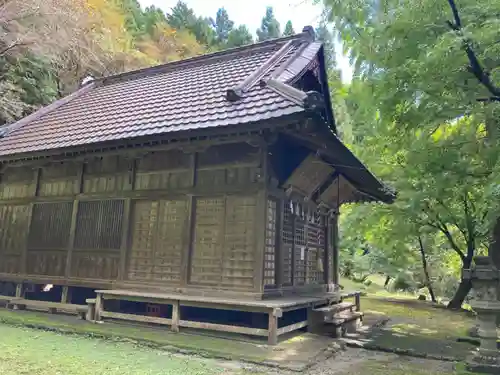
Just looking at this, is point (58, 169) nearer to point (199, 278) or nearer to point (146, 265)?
point (146, 265)

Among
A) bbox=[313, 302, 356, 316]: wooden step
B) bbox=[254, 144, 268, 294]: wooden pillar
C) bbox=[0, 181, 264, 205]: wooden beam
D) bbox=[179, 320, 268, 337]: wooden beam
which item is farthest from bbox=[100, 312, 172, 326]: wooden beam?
bbox=[313, 302, 356, 316]: wooden step

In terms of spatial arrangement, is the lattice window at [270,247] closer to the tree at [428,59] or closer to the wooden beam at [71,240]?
the tree at [428,59]

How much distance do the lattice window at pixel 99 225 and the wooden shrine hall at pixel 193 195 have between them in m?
0.03

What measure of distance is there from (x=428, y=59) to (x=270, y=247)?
4.13 metres

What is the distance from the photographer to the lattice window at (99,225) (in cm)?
899

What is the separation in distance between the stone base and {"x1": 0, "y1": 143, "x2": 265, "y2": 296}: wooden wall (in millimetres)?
3427

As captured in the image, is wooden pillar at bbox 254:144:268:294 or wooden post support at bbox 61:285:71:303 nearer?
wooden pillar at bbox 254:144:268:294

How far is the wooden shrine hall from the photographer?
727 centimetres

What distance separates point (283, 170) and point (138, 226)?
3325 millimetres

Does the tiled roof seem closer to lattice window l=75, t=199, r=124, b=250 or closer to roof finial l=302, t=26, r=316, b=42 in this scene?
roof finial l=302, t=26, r=316, b=42

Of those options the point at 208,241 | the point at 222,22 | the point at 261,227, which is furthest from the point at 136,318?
the point at 222,22

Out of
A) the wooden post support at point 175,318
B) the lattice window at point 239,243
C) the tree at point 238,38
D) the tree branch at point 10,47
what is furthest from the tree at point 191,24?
the wooden post support at point 175,318

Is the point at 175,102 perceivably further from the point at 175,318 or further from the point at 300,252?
the point at 175,318

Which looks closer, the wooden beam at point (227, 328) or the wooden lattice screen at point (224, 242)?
the wooden beam at point (227, 328)
